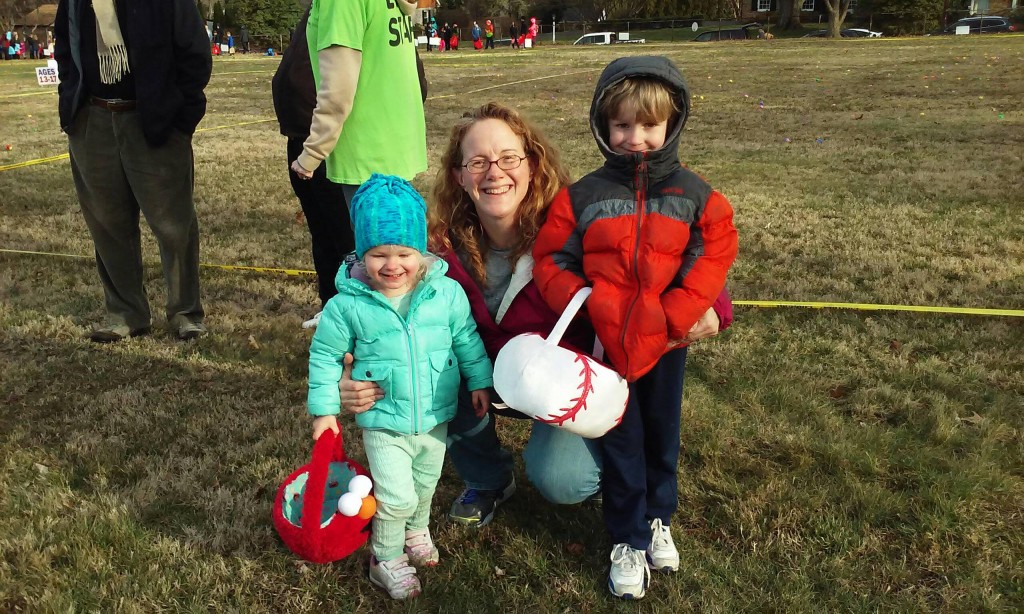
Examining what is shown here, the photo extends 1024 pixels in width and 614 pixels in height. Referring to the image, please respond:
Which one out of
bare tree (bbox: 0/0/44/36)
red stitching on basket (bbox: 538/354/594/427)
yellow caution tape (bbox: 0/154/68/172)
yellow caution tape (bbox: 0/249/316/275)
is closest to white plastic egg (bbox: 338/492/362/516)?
red stitching on basket (bbox: 538/354/594/427)

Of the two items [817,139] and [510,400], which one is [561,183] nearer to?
[510,400]

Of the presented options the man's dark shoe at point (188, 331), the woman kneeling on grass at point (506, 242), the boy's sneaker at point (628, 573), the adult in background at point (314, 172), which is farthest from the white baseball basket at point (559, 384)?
the man's dark shoe at point (188, 331)

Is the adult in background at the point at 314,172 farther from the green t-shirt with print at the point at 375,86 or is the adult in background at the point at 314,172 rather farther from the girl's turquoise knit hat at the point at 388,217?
the girl's turquoise knit hat at the point at 388,217

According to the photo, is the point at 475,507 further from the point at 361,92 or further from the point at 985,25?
the point at 985,25

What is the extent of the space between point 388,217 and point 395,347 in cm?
38

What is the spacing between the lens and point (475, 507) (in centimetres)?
271

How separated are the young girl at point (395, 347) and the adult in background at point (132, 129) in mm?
2141

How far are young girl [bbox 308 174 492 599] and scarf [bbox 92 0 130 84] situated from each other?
2.26 m

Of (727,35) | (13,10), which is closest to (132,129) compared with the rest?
(727,35)

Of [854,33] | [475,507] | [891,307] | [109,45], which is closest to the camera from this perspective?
[475,507]

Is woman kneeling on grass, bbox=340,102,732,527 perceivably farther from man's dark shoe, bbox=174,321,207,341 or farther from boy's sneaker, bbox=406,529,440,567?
man's dark shoe, bbox=174,321,207,341

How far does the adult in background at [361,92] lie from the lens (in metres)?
3.17

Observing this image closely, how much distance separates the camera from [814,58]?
2575 cm

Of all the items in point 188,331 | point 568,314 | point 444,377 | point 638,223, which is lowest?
point 188,331
